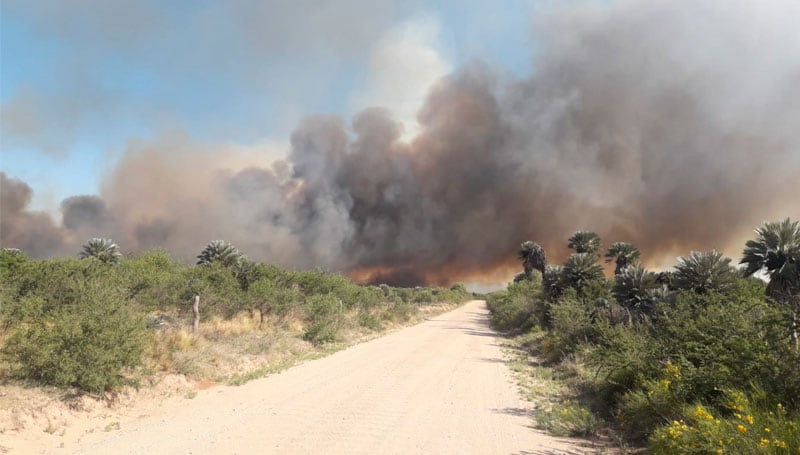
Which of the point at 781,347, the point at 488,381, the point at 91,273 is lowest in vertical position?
the point at 488,381

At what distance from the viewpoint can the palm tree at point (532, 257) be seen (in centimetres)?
5038

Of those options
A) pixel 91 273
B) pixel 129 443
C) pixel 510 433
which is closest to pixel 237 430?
pixel 129 443

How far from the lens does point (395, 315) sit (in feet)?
116

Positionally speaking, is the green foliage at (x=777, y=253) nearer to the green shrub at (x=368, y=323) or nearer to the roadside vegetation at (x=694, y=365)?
the roadside vegetation at (x=694, y=365)

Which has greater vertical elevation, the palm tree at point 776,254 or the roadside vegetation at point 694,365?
the palm tree at point 776,254

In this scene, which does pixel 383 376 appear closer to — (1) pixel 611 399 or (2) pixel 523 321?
(1) pixel 611 399

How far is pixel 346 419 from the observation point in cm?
779

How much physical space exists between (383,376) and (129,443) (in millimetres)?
6816

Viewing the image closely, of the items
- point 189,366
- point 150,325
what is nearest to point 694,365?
point 189,366

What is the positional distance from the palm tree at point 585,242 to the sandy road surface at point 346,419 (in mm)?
26547

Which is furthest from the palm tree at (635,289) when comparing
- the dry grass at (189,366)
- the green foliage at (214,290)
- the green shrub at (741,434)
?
the green foliage at (214,290)

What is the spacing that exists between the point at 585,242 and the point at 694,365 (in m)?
31.2

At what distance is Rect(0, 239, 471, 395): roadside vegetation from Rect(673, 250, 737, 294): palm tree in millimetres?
13115

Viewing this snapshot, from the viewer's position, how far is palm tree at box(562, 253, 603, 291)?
74.7 ft
